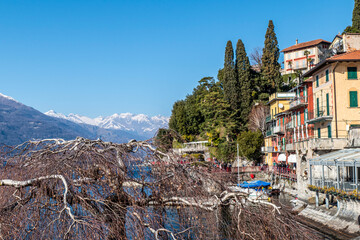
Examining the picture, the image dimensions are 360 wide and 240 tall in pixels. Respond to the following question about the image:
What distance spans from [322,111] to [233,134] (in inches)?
899

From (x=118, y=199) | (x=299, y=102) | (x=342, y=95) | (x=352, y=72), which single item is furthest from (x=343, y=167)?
(x=118, y=199)

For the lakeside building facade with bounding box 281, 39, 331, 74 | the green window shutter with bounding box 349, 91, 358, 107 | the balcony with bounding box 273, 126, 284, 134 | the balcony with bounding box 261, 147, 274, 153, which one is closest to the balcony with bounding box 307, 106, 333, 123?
the green window shutter with bounding box 349, 91, 358, 107

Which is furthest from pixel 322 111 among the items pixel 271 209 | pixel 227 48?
pixel 271 209

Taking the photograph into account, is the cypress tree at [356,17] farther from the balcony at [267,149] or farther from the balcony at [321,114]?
the balcony at [321,114]

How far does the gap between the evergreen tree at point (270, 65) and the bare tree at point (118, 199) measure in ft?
182

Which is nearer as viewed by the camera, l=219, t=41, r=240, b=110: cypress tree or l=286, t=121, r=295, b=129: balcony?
l=286, t=121, r=295, b=129: balcony

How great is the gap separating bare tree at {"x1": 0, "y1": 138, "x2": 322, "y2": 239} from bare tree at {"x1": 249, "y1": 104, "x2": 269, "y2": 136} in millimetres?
51340

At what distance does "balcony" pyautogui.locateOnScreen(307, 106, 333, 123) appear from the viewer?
33250 mm

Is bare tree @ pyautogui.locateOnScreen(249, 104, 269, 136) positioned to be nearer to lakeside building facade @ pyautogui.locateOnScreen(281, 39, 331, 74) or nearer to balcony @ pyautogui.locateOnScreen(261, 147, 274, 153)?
balcony @ pyautogui.locateOnScreen(261, 147, 274, 153)

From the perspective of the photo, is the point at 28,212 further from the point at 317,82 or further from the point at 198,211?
the point at 317,82

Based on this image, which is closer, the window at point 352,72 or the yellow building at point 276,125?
the window at point 352,72

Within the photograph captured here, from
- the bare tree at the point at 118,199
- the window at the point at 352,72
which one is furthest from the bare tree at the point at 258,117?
the bare tree at the point at 118,199

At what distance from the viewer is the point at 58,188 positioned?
15.5ft

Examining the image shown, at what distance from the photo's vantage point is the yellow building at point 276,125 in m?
48.9
